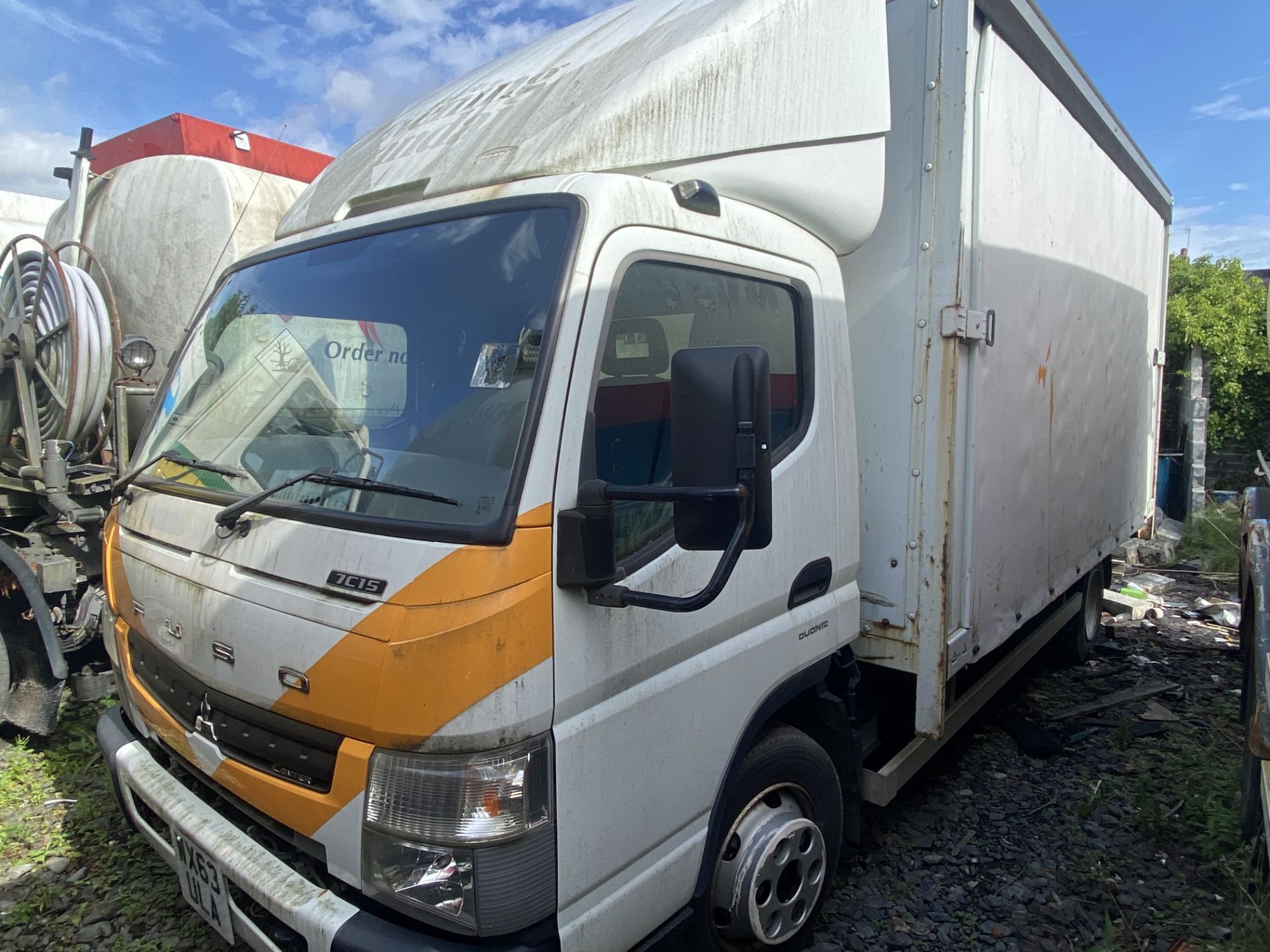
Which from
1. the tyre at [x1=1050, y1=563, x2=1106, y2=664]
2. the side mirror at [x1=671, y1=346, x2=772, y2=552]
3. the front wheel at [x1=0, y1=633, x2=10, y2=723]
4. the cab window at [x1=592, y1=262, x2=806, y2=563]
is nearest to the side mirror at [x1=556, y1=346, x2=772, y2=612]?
the side mirror at [x1=671, y1=346, x2=772, y2=552]

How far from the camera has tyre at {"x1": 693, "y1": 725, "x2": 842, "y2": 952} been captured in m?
2.30

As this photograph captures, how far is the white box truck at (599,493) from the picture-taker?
167 centimetres

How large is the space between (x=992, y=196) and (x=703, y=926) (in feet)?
8.67

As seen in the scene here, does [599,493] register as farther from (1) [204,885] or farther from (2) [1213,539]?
(2) [1213,539]

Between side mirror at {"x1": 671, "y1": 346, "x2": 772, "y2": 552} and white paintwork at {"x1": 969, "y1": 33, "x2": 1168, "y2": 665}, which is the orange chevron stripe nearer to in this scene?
side mirror at {"x1": 671, "y1": 346, "x2": 772, "y2": 552}

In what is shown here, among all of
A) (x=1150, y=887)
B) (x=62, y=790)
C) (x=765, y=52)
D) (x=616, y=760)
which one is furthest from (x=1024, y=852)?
(x=62, y=790)

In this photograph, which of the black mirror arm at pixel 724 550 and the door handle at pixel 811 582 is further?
the door handle at pixel 811 582

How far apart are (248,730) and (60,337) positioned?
346cm

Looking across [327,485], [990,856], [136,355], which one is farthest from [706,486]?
[136,355]

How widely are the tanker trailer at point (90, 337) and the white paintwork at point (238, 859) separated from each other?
5.26 ft

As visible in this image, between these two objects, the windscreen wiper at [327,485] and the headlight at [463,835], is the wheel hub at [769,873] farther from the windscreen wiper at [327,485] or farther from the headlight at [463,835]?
the windscreen wiper at [327,485]

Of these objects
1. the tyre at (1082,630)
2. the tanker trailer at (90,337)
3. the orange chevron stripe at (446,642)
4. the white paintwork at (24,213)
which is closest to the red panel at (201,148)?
the tanker trailer at (90,337)

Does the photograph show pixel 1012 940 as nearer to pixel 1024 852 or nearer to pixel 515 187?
pixel 1024 852

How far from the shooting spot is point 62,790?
3.68 metres
